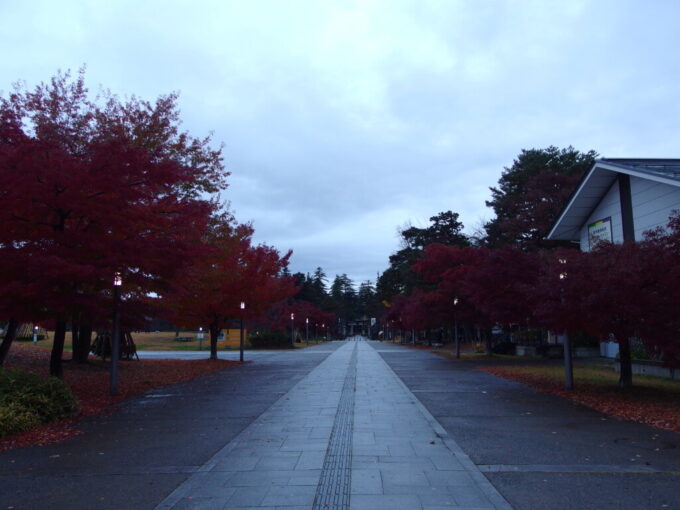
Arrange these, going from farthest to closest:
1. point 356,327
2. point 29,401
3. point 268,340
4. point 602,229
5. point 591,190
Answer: point 356,327
point 268,340
point 602,229
point 591,190
point 29,401

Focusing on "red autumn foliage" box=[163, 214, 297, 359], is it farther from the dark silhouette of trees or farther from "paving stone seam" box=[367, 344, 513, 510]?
the dark silhouette of trees

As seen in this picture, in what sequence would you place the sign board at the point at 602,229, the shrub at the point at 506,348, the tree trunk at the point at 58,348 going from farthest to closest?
the shrub at the point at 506,348
the sign board at the point at 602,229
the tree trunk at the point at 58,348

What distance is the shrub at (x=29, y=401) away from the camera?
27.0 ft

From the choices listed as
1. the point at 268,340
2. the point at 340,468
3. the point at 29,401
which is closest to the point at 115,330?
the point at 29,401

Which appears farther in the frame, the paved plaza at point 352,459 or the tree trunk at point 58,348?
the tree trunk at point 58,348

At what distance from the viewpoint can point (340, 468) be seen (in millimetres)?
6012

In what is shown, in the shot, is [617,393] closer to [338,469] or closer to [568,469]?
[568,469]

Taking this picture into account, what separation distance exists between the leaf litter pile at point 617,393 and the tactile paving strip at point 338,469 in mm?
4995

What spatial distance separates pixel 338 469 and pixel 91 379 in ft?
41.0

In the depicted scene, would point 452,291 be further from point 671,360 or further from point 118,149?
point 118,149

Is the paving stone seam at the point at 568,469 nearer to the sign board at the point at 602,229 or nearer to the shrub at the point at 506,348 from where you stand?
the sign board at the point at 602,229

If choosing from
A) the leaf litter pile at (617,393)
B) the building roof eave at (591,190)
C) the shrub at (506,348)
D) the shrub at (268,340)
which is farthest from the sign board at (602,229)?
the shrub at (268,340)

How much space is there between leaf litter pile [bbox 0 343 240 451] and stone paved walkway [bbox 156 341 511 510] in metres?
3.15

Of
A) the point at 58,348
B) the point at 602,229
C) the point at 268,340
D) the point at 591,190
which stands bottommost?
the point at 268,340
